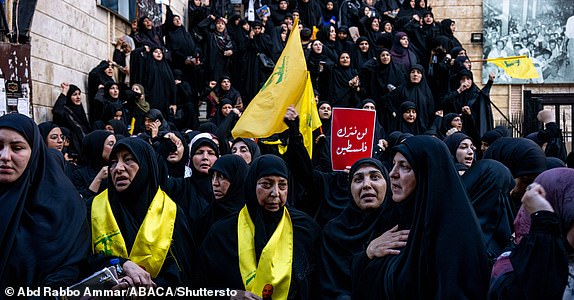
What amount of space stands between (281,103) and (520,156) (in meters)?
2.69

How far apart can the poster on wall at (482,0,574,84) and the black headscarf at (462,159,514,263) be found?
14.8m

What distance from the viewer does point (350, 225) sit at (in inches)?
164

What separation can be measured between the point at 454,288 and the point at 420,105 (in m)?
8.82

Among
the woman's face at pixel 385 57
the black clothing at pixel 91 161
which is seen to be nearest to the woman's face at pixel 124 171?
A: the black clothing at pixel 91 161

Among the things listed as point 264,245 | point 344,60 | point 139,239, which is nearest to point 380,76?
point 344,60

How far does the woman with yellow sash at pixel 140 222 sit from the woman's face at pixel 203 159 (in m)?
1.20

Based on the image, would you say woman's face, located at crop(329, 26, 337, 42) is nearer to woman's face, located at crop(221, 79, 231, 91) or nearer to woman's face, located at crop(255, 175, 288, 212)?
woman's face, located at crop(221, 79, 231, 91)

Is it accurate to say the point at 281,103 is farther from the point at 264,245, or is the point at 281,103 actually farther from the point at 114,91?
the point at 114,91

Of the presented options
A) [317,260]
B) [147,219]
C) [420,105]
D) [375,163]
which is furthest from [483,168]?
[420,105]

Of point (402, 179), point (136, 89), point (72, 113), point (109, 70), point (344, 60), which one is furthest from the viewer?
point (344, 60)

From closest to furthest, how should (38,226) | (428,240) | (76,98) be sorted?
(428,240) < (38,226) < (76,98)

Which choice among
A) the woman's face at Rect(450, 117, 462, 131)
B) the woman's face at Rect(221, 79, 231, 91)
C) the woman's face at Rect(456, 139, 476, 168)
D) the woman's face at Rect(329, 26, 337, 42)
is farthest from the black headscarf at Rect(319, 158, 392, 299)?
the woman's face at Rect(329, 26, 337, 42)

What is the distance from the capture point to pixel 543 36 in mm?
18359

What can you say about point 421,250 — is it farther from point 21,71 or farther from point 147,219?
point 21,71
